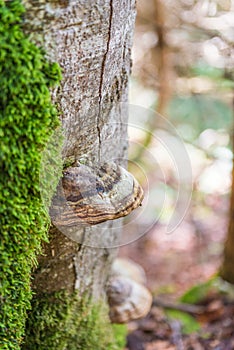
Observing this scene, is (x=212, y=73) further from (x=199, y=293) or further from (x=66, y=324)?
(x=66, y=324)

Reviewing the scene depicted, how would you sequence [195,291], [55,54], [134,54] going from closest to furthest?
[55,54]
[195,291]
[134,54]

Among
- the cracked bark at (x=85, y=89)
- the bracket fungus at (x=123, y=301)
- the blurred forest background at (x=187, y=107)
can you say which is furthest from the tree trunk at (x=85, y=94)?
the blurred forest background at (x=187, y=107)

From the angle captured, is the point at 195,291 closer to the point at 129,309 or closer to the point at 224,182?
the point at 129,309

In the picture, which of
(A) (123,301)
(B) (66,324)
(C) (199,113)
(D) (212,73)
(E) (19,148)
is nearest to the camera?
(E) (19,148)

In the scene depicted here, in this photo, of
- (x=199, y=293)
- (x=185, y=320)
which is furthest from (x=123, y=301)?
(x=199, y=293)

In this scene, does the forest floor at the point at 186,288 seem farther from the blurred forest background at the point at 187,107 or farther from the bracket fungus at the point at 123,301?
the bracket fungus at the point at 123,301

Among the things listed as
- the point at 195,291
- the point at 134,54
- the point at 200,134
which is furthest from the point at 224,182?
the point at 195,291
